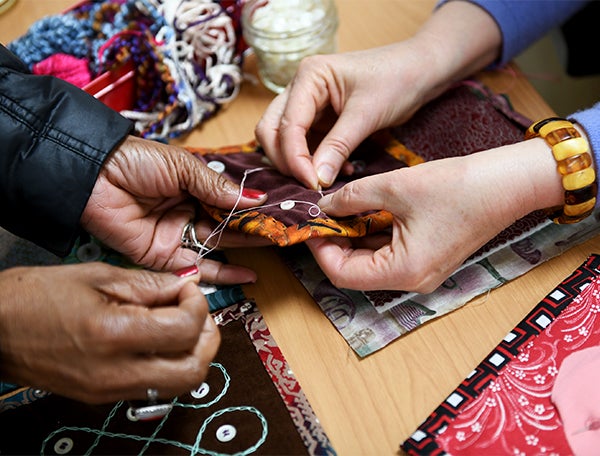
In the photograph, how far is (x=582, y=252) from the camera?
2.96ft

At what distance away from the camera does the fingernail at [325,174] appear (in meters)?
0.94

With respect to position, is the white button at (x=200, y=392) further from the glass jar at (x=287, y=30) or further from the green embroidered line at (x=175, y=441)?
the glass jar at (x=287, y=30)

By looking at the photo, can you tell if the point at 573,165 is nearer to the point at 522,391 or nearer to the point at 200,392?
the point at 522,391

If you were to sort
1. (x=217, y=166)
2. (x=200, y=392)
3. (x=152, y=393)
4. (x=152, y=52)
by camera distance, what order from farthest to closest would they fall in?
(x=152, y=52)
(x=217, y=166)
(x=200, y=392)
(x=152, y=393)

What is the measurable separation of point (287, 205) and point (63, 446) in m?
0.46

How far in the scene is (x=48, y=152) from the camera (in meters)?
0.87

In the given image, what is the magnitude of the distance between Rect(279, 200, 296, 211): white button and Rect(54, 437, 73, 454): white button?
17.4 inches

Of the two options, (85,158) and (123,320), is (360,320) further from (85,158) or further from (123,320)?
(85,158)

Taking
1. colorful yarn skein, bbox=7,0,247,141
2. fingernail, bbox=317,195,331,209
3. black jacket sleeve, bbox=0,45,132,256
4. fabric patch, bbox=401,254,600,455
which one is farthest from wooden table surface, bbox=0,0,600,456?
colorful yarn skein, bbox=7,0,247,141

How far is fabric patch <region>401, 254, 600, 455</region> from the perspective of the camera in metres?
0.71

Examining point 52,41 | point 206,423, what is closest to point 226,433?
point 206,423

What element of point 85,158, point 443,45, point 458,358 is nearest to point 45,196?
point 85,158

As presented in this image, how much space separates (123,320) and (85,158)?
34 cm

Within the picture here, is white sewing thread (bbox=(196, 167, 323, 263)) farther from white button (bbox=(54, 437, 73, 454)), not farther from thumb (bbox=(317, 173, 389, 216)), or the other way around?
white button (bbox=(54, 437, 73, 454))
